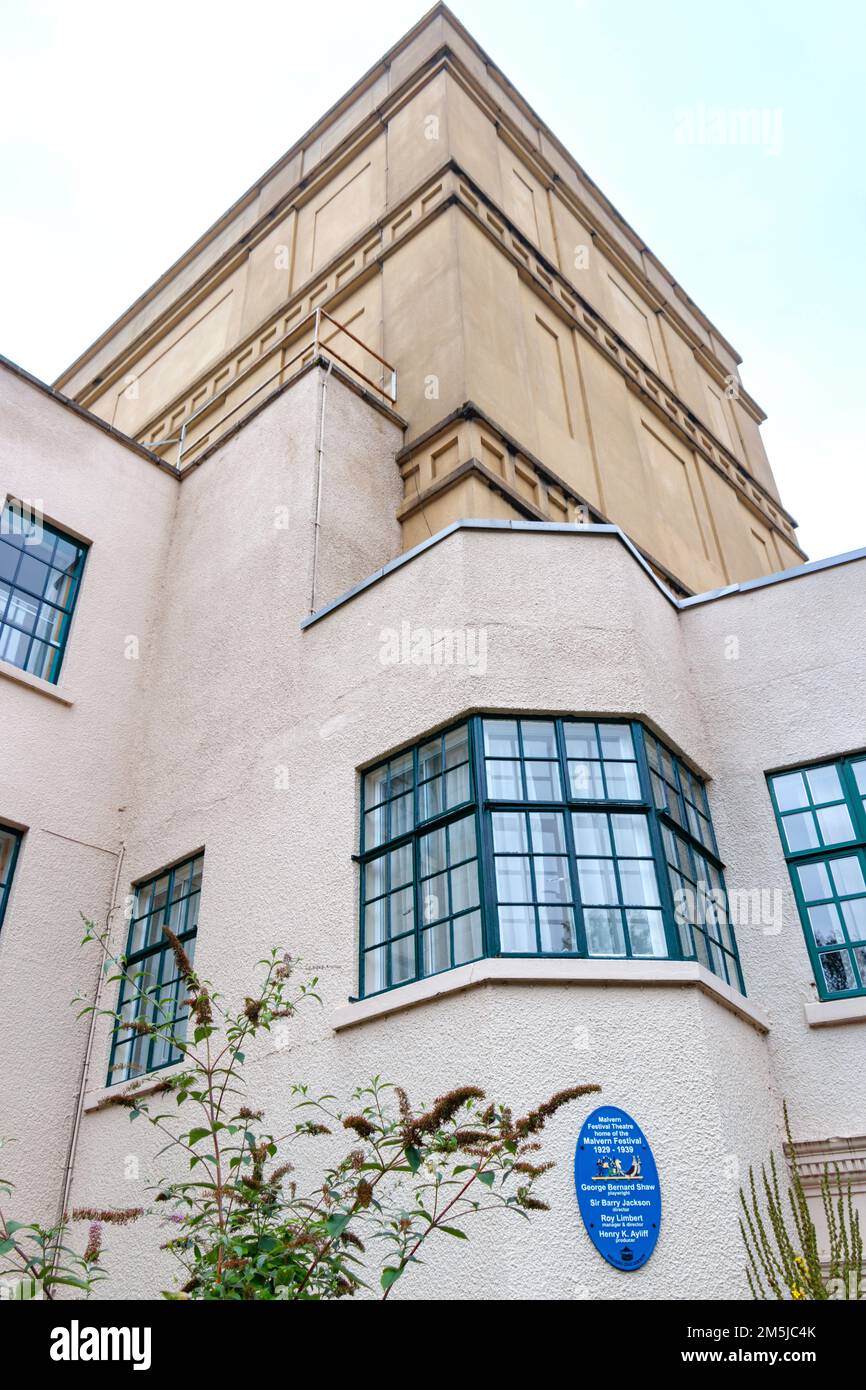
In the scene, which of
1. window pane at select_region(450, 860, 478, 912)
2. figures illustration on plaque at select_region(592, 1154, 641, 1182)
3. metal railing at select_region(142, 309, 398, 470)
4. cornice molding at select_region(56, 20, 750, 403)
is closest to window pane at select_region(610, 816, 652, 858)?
window pane at select_region(450, 860, 478, 912)

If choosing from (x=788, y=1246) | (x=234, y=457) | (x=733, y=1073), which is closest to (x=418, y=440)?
(x=234, y=457)

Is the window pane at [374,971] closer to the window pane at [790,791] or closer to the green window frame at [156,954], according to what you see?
the green window frame at [156,954]

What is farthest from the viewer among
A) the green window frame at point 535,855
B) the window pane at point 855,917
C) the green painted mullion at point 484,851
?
the window pane at point 855,917

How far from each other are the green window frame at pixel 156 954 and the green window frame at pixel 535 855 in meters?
2.58

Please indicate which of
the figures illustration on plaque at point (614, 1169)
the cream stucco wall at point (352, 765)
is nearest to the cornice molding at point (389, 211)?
the cream stucco wall at point (352, 765)

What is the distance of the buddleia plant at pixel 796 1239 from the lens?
7.11 m

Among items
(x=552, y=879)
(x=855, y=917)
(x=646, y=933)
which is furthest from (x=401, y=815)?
(x=855, y=917)

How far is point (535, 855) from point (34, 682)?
6.28 metres

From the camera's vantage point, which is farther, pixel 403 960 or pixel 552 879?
pixel 403 960

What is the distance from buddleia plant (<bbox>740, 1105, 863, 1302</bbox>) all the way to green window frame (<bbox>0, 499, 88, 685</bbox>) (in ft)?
29.9

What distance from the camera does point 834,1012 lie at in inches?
347

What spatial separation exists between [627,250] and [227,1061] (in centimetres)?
1979
